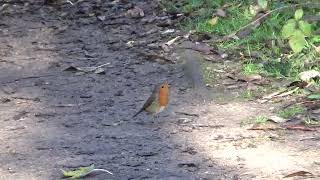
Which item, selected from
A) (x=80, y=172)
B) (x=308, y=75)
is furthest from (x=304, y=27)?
(x=80, y=172)

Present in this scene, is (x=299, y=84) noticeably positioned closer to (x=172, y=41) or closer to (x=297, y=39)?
(x=297, y=39)

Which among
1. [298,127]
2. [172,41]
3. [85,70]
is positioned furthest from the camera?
[172,41]

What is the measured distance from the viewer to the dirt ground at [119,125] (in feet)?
15.1

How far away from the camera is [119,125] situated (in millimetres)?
5555

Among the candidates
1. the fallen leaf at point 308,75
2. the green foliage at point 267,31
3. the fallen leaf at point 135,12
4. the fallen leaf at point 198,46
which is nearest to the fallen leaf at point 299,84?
the fallen leaf at point 308,75

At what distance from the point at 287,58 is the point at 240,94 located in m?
0.88

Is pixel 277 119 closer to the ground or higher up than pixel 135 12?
higher up

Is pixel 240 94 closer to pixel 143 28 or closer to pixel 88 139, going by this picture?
pixel 88 139

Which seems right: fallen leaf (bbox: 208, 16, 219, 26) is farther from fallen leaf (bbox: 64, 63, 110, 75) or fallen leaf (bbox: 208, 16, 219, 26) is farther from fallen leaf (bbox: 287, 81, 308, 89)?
fallen leaf (bbox: 287, 81, 308, 89)

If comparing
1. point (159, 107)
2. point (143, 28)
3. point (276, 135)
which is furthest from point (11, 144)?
point (143, 28)

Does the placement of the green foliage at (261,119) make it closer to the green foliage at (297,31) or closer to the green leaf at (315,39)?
the green foliage at (297,31)

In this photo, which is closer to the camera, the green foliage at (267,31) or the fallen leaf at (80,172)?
the fallen leaf at (80,172)

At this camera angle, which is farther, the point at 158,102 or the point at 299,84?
the point at 299,84

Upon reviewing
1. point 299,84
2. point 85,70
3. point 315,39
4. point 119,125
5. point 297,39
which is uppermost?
point 297,39
